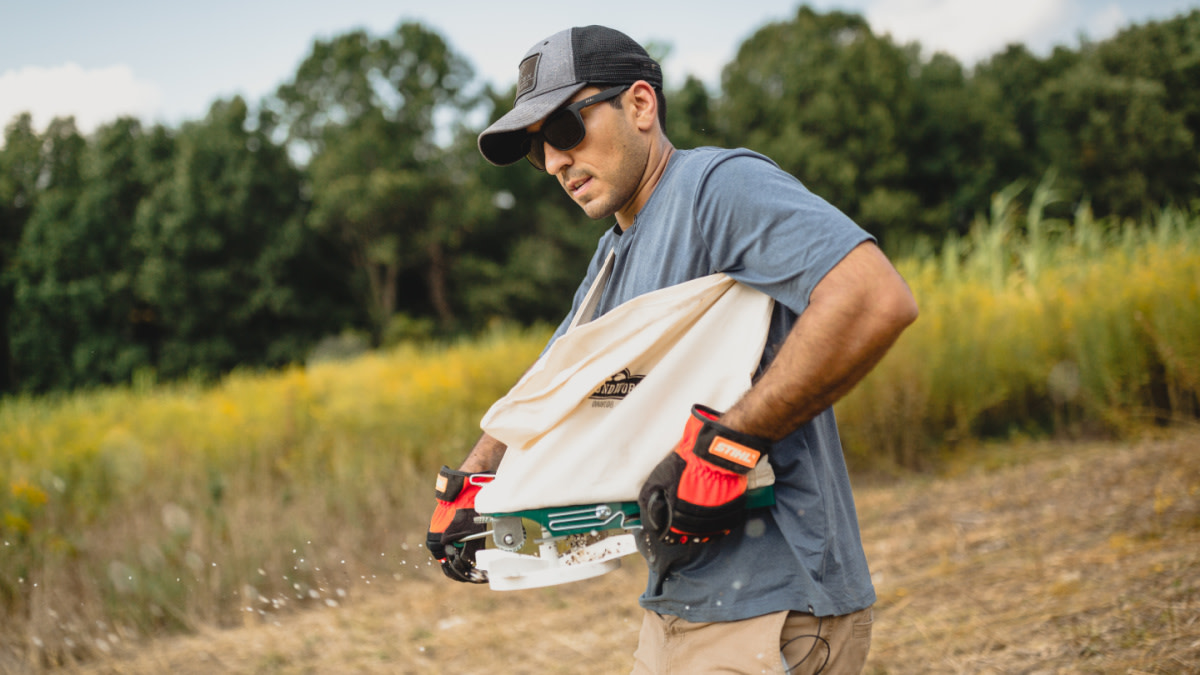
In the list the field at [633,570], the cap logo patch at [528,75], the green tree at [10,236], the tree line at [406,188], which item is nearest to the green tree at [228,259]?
the tree line at [406,188]

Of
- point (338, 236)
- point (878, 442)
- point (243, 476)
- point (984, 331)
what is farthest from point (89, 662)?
point (338, 236)

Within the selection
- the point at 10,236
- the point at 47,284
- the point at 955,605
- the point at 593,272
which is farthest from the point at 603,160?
the point at 10,236

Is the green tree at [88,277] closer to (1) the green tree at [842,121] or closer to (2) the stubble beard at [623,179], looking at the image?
(1) the green tree at [842,121]

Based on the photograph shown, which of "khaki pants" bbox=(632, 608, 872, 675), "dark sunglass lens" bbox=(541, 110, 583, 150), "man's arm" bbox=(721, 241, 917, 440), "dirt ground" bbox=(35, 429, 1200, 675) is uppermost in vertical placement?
"dark sunglass lens" bbox=(541, 110, 583, 150)

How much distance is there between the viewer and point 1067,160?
2633cm

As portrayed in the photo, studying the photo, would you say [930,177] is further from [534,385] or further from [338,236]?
[534,385]

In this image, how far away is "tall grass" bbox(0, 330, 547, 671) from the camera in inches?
198

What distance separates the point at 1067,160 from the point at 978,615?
27065 mm

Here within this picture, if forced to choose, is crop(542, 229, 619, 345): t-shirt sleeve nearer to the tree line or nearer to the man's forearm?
the man's forearm

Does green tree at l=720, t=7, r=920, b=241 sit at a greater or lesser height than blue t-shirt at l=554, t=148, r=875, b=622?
greater

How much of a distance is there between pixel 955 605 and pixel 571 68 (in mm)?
3267

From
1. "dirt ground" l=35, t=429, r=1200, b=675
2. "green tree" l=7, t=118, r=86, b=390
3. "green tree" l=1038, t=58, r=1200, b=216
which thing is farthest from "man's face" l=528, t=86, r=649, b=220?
"green tree" l=1038, t=58, r=1200, b=216

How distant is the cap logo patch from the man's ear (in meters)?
0.22

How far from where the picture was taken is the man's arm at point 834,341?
1372mm
